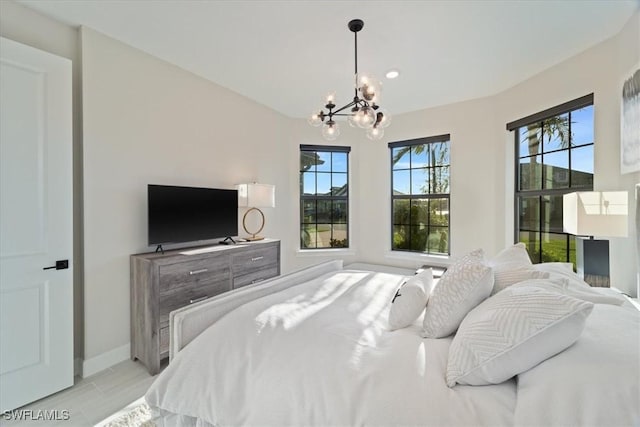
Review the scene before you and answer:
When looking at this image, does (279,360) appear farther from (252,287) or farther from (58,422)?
(58,422)

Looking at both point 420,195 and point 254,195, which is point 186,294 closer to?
point 254,195

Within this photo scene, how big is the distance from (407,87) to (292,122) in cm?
179

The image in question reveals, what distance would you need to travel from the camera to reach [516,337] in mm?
913

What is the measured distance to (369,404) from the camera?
92cm

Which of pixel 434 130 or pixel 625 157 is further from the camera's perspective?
pixel 434 130

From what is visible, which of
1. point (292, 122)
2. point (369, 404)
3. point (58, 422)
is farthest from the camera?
point (292, 122)

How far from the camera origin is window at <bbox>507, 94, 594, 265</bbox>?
2576mm

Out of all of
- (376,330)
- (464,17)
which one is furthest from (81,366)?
(464,17)

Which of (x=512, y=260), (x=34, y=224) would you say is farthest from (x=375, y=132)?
(x=34, y=224)

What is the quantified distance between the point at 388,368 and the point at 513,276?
2.72 feet

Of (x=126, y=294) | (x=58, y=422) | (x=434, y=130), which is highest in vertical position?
(x=434, y=130)

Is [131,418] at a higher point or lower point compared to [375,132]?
lower

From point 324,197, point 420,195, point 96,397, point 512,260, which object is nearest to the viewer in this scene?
point 512,260

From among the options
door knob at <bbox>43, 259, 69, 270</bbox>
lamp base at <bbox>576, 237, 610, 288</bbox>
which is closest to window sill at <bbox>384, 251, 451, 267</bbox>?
lamp base at <bbox>576, 237, 610, 288</bbox>
